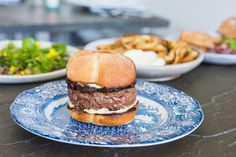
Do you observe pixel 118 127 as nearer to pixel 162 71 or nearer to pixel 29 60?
pixel 162 71

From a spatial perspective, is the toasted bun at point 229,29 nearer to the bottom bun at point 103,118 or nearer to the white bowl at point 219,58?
the white bowl at point 219,58

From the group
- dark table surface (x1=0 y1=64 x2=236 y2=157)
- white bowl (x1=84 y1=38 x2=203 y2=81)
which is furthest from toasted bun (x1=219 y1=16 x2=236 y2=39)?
dark table surface (x1=0 y1=64 x2=236 y2=157)

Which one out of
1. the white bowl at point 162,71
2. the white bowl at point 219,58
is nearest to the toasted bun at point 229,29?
the white bowl at point 219,58

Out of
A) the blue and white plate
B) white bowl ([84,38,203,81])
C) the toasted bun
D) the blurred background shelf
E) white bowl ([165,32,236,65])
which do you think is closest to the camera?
the blue and white plate

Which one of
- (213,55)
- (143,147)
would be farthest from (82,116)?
(213,55)

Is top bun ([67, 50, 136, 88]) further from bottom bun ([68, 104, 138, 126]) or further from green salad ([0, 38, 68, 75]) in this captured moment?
green salad ([0, 38, 68, 75])

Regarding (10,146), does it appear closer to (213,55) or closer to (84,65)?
(84,65)
